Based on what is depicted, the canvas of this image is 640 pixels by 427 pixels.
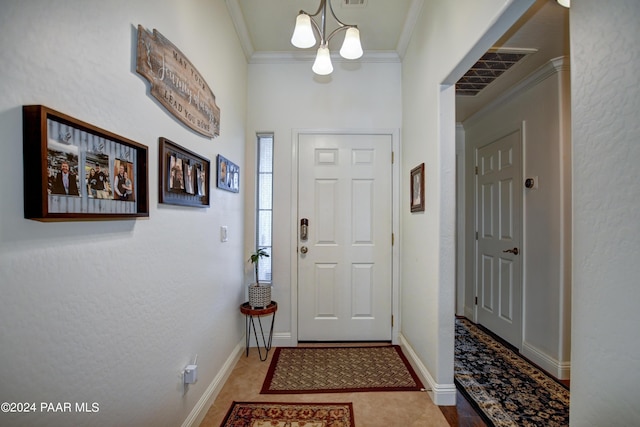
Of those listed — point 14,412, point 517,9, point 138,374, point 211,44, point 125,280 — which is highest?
point 211,44

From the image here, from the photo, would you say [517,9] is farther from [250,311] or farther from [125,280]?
[250,311]

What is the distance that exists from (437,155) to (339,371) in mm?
1735

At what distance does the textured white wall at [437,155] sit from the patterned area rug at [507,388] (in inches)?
11.0

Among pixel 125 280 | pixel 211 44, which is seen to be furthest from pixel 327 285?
pixel 211 44

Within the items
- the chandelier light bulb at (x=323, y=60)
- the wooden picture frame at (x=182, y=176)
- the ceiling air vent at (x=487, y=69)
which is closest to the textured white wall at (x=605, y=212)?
the chandelier light bulb at (x=323, y=60)

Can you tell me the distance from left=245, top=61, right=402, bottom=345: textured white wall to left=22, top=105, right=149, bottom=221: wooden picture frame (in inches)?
63.4

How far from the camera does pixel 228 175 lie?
2.09 m

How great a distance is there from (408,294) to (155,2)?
247 centimetres

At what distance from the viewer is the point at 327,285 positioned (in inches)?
105

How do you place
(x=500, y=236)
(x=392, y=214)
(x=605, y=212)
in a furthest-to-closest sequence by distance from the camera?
(x=500, y=236), (x=392, y=214), (x=605, y=212)

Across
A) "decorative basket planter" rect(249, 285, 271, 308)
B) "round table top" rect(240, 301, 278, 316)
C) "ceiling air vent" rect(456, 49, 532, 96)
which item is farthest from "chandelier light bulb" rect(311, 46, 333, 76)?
"round table top" rect(240, 301, 278, 316)

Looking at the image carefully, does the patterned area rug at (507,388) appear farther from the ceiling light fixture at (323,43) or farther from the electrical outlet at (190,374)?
the ceiling light fixture at (323,43)

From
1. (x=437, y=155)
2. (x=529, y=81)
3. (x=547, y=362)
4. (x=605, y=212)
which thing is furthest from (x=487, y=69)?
(x=547, y=362)

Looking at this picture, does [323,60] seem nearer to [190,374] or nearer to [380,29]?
[380,29]
